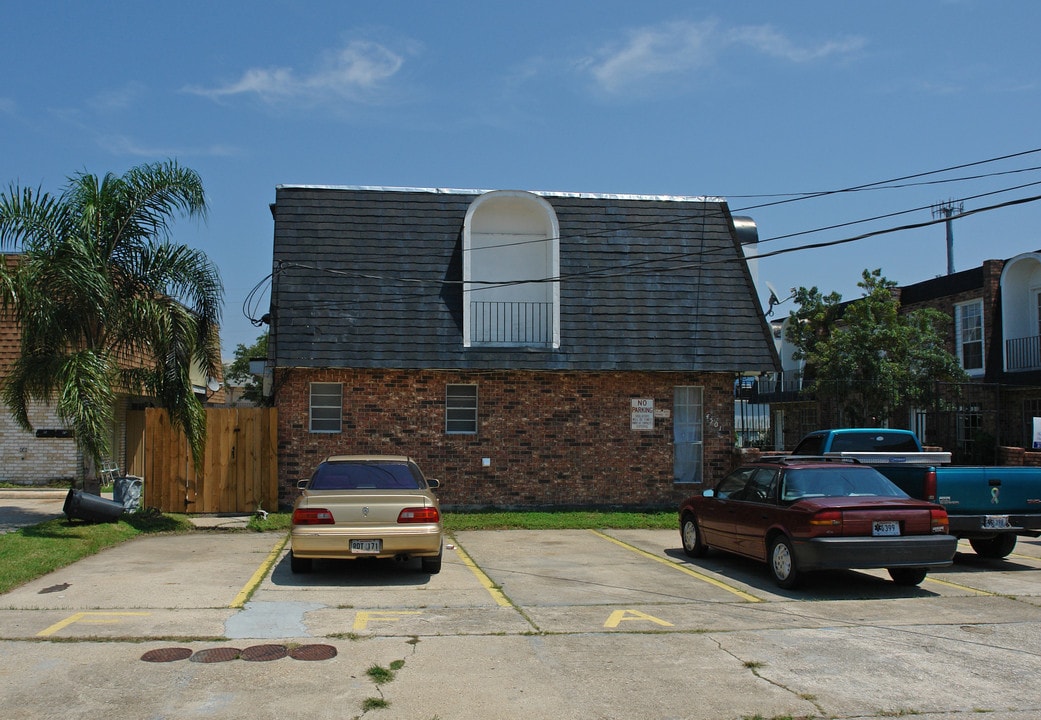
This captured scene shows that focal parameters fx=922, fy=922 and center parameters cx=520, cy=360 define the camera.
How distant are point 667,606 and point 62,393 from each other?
9.66 m

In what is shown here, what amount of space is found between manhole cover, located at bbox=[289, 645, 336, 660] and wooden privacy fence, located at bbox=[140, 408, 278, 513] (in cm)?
1027

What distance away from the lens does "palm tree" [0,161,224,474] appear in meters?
14.2

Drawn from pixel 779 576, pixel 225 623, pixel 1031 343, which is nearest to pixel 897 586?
pixel 779 576

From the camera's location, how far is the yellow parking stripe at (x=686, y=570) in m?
10.2

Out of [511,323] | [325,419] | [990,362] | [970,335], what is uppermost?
[970,335]

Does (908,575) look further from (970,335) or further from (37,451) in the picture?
(970,335)

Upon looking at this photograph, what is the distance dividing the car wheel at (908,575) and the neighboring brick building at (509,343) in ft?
25.9

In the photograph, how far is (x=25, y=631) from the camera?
8.07 meters

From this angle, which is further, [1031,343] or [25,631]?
[1031,343]

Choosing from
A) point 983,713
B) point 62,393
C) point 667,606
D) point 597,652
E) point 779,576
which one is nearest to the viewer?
point 983,713

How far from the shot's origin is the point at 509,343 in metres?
18.9

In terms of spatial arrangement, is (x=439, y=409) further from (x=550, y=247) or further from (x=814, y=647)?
(x=814, y=647)

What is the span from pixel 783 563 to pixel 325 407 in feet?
33.5

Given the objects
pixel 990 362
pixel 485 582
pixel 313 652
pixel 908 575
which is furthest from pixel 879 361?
pixel 313 652
